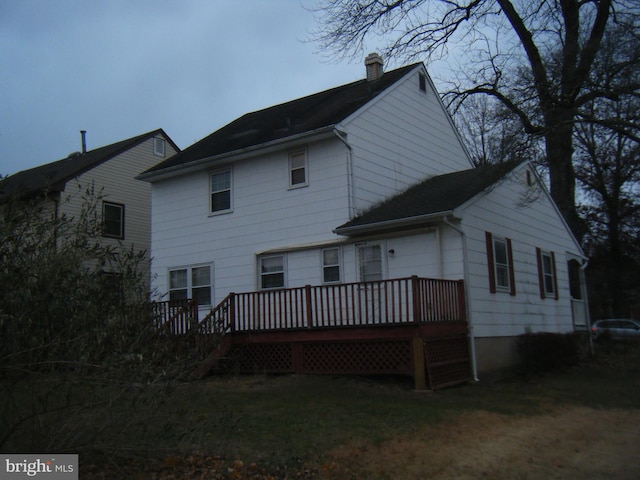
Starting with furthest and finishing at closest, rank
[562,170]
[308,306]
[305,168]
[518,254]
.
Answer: [562,170] → [518,254] → [305,168] → [308,306]

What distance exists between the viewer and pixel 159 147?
2858cm

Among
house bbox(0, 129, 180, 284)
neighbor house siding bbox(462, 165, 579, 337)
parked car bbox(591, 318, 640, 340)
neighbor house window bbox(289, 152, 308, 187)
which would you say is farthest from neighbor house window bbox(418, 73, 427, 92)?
parked car bbox(591, 318, 640, 340)

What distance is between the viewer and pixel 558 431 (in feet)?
31.0

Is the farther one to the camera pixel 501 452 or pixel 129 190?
pixel 129 190

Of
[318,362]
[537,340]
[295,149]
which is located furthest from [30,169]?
[537,340]

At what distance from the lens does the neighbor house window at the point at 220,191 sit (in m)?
18.2

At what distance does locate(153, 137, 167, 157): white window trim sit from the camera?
28266 millimetres

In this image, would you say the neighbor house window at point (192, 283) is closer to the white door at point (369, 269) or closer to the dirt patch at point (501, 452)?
the white door at point (369, 269)

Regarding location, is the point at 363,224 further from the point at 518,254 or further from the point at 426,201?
the point at 518,254

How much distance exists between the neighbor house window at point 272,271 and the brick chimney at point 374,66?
686 cm

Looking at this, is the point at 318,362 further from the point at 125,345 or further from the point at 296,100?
the point at 296,100

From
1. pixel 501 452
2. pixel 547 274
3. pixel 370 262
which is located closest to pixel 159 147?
pixel 370 262

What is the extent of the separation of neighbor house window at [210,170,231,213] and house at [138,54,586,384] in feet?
0.11

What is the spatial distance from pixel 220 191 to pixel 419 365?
27.5ft
